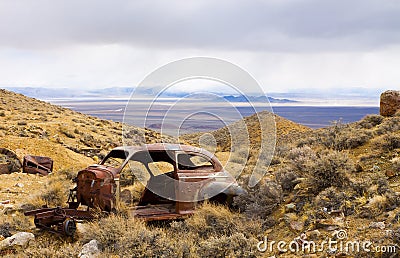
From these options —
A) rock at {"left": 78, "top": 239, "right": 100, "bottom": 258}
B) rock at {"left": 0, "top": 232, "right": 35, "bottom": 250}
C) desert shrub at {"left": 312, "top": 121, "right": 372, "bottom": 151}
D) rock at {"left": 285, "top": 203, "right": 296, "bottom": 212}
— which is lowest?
rock at {"left": 0, "top": 232, "right": 35, "bottom": 250}

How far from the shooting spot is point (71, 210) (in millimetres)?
7500

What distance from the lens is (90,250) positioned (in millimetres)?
6285

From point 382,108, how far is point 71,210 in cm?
1321

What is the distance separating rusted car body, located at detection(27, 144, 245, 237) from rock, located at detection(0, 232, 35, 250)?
0.38 metres

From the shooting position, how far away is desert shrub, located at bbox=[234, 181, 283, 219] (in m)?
7.95

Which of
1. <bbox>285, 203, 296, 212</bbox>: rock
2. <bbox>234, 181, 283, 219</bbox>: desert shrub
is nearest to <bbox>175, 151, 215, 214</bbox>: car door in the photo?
<bbox>234, 181, 283, 219</bbox>: desert shrub

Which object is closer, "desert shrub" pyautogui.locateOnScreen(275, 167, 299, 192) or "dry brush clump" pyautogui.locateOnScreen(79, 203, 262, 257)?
"dry brush clump" pyautogui.locateOnScreen(79, 203, 262, 257)

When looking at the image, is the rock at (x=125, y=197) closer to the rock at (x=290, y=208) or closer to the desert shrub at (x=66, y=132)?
the rock at (x=290, y=208)

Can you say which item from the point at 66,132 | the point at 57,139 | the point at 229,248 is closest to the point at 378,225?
the point at 229,248

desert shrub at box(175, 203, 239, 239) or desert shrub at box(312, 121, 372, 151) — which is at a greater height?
desert shrub at box(312, 121, 372, 151)

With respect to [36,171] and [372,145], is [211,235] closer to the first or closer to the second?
[372,145]

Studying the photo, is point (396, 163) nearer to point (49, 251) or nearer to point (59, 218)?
point (59, 218)

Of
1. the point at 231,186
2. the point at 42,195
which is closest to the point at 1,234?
the point at 42,195

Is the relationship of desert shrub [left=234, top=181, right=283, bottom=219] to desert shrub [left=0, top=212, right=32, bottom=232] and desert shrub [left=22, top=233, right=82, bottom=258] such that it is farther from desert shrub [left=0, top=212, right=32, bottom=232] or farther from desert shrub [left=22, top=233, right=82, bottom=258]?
desert shrub [left=0, top=212, right=32, bottom=232]
